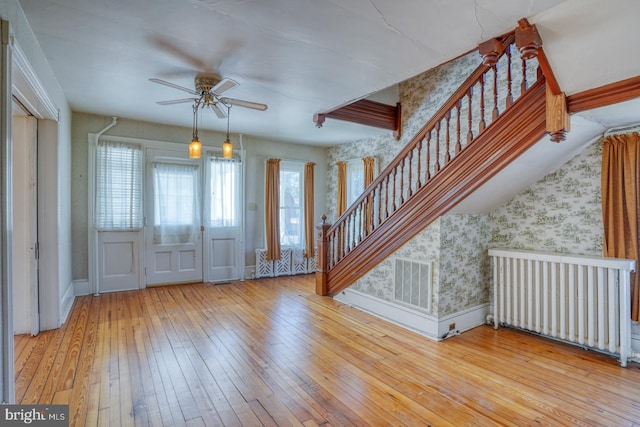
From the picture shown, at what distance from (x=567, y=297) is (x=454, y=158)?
5.73 feet

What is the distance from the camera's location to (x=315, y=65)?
2891mm

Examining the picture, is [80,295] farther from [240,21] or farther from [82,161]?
[240,21]

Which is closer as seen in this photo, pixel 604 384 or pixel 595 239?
pixel 604 384

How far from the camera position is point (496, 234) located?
397 centimetres

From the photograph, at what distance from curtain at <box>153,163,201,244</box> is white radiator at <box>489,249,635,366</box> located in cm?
462

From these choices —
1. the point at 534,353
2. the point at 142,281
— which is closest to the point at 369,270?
the point at 534,353

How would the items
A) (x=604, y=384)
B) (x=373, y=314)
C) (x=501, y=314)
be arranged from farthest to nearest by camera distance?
(x=373, y=314)
(x=501, y=314)
(x=604, y=384)

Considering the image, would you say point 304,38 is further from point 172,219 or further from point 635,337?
point 172,219

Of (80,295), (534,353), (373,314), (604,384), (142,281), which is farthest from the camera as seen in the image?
(142,281)

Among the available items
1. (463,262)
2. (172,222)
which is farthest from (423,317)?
(172,222)

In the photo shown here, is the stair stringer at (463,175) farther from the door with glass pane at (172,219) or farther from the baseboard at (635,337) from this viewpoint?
the door with glass pane at (172,219)

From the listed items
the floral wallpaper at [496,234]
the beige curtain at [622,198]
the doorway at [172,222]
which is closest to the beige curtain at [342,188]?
the doorway at [172,222]

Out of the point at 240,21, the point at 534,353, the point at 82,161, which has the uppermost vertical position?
the point at 240,21

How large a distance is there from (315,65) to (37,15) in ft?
6.65
